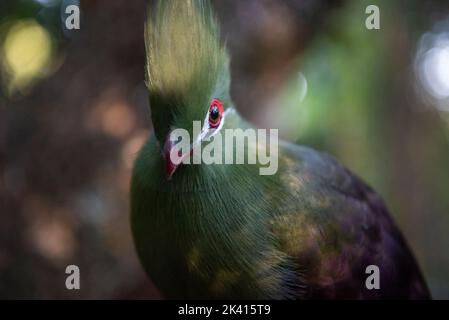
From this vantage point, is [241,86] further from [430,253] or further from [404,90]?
[430,253]

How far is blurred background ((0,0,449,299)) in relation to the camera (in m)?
4.01

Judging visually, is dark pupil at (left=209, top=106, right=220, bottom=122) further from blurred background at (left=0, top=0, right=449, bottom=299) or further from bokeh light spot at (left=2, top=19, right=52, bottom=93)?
bokeh light spot at (left=2, top=19, right=52, bottom=93)

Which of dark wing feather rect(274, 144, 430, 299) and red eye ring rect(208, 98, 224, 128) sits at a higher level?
red eye ring rect(208, 98, 224, 128)

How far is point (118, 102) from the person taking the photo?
4199 mm

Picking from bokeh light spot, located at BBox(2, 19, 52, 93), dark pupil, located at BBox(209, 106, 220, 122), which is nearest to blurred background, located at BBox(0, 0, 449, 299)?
bokeh light spot, located at BBox(2, 19, 52, 93)

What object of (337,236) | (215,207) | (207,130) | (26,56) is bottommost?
(337,236)

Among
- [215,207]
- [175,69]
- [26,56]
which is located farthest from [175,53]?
[26,56]

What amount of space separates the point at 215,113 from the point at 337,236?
97 centimetres

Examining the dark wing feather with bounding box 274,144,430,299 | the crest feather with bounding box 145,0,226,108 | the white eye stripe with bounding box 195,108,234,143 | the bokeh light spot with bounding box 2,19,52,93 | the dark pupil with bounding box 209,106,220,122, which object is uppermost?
the bokeh light spot with bounding box 2,19,52,93

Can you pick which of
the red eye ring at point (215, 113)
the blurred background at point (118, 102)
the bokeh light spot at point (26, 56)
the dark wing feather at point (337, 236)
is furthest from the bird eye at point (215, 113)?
the bokeh light spot at point (26, 56)

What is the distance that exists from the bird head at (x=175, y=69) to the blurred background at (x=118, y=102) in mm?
1851

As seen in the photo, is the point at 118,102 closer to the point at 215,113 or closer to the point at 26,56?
the point at 26,56
